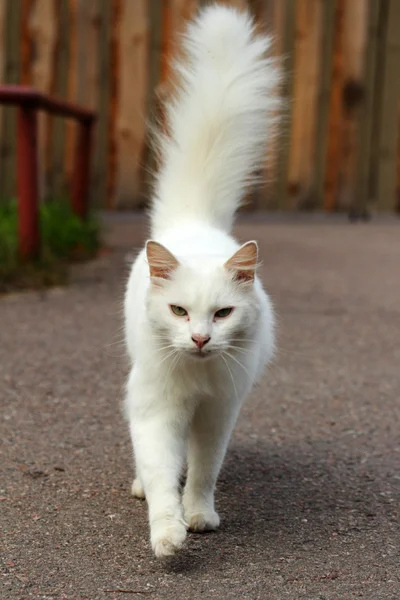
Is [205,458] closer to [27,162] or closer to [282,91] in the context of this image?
[27,162]

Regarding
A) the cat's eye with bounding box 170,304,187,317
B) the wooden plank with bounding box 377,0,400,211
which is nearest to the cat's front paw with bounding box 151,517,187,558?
the cat's eye with bounding box 170,304,187,317

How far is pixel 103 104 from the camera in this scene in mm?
10445

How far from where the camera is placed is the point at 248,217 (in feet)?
35.8

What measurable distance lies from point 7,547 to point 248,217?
8494 mm

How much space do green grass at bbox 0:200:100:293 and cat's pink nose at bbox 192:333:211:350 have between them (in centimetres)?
398

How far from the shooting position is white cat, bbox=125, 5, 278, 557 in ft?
8.62

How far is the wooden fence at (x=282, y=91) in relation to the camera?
10055 mm

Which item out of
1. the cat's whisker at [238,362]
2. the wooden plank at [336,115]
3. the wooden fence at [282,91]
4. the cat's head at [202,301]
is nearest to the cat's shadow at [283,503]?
the cat's whisker at [238,362]

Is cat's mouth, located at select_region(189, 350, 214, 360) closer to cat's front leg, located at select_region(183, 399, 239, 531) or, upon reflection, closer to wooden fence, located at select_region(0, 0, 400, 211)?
cat's front leg, located at select_region(183, 399, 239, 531)

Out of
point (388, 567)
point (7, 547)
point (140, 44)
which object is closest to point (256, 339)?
point (388, 567)

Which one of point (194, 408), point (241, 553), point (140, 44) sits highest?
point (140, 44)

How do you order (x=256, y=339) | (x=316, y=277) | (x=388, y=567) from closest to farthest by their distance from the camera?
(x=388, y=567), (x=256, y=339), (x=316, y=277)

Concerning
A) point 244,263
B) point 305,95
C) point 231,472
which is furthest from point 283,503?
point 305,95

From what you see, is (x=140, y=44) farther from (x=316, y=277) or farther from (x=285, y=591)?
(x=285, y=591)
